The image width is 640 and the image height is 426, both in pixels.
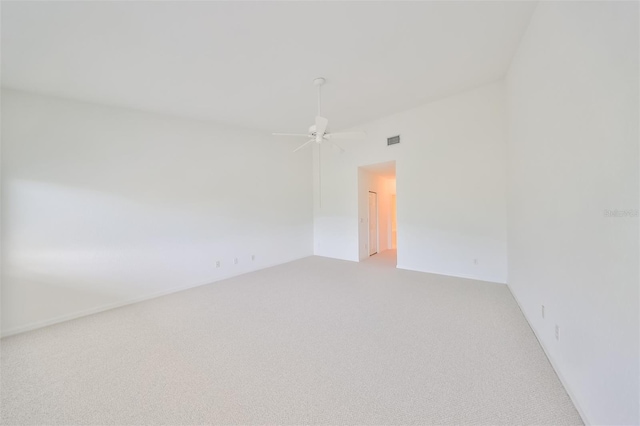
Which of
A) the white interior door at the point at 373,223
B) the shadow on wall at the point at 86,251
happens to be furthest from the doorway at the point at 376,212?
the shadow on wall at the point at 86,251

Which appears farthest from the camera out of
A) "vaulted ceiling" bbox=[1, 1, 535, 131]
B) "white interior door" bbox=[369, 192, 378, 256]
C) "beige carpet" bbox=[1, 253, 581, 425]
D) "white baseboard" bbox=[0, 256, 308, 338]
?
"white interior door" bbox=[369, 192, 378, 256]

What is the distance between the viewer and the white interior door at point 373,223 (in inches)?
243

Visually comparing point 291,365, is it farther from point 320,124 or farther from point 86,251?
point 86,251

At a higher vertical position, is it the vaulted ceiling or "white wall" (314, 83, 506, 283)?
the vaulted ceiling

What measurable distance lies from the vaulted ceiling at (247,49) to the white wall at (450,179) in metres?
0.57

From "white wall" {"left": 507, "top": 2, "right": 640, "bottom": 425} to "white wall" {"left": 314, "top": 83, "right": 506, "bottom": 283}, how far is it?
5.15 feet

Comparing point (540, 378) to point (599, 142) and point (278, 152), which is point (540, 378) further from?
point (278, 152)

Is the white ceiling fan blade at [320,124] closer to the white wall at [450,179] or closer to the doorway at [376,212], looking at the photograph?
the white wall at [450,179]

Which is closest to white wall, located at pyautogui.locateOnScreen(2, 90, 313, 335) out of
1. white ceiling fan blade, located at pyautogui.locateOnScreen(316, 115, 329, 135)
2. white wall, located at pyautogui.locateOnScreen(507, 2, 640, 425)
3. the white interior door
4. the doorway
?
white ceiling fan blade, located at pyautogui.locateOnScreen(316, 115, 329, 135)

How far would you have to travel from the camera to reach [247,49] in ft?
7.96

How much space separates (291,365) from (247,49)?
3174 mm

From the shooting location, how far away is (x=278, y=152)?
5406mm

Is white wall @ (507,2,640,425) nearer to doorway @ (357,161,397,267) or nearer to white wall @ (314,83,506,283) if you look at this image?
white wall @ (314,83,506,283)

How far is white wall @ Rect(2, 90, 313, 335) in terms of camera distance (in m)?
2.69
